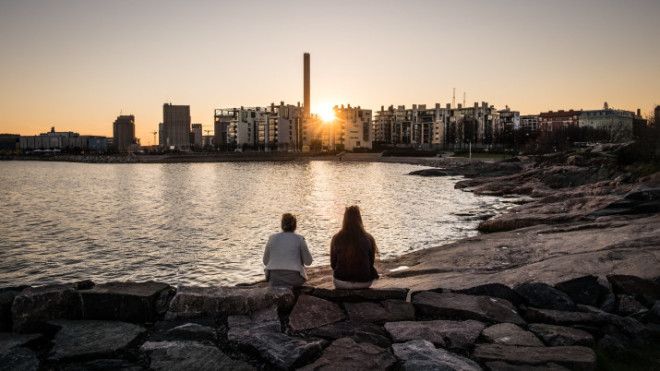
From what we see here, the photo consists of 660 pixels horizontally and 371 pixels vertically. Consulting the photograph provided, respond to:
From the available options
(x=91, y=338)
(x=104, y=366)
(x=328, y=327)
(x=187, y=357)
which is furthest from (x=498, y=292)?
(x=91, y=338)

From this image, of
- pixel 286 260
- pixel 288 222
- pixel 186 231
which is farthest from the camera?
pixel 186 231

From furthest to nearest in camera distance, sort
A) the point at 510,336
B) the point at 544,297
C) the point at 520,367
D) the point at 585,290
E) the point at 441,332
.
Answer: the point at 585,290 < the point at 544,297 < the point at 441,332 < the point at 510,336 < the point at 520,367

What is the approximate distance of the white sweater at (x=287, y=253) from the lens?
10141mm

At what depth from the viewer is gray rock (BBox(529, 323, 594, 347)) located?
7.31m

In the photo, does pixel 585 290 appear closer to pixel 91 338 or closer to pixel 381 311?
pixel 381 311

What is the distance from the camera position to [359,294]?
9.04 metres

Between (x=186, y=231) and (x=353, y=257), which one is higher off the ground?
(x=353, y=257)

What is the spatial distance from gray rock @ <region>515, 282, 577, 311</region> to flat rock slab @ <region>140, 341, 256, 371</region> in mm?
5369

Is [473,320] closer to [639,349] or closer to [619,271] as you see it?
[639,349]

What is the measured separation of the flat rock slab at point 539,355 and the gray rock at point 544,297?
6.83ft

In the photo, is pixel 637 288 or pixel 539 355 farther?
pixel 637 288

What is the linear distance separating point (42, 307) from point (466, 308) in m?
6.76

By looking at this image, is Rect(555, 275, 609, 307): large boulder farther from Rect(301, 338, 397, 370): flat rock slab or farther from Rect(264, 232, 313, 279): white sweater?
Rect(264, 232, 313, 279): white sweater

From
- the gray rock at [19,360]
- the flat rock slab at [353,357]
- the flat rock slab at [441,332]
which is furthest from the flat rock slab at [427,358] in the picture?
the gray rock at [19,360]
